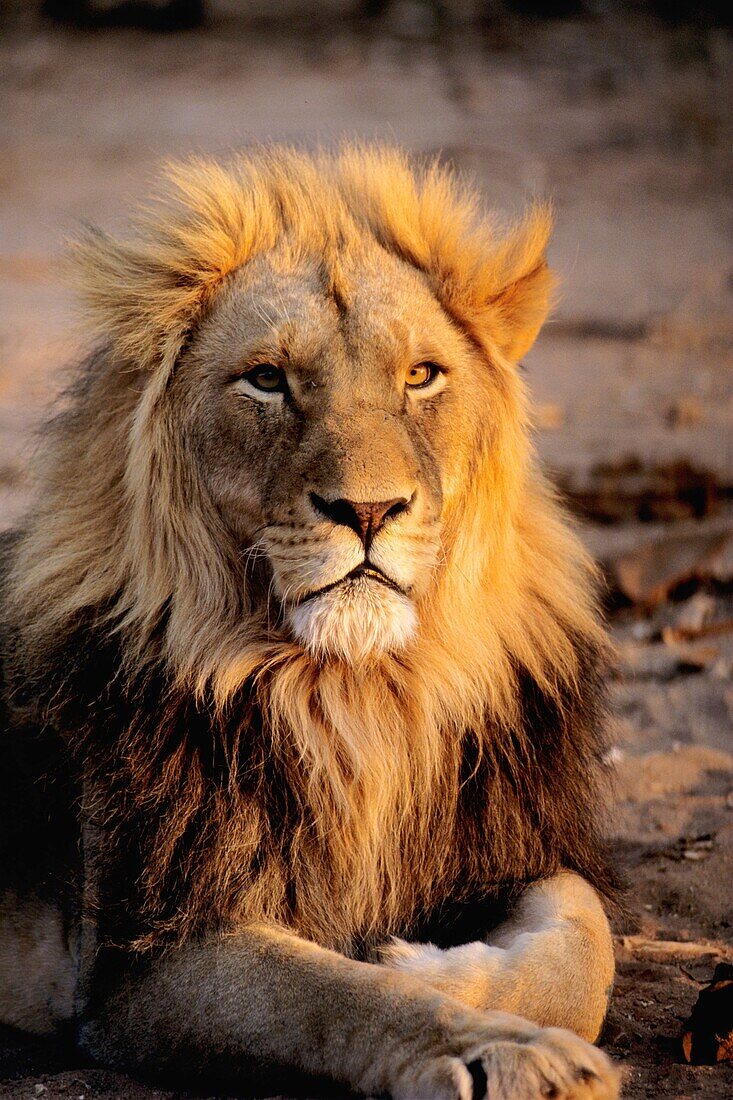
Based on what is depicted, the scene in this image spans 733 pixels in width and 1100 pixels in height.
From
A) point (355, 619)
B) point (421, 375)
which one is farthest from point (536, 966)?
point (421, 375)

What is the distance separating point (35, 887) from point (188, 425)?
1206mm

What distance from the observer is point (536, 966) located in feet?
9.95

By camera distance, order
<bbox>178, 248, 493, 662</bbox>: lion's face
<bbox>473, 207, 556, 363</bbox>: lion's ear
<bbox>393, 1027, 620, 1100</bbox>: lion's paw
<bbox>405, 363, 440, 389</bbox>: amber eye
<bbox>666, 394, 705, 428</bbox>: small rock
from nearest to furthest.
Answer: <bbox>393, 1027, 620, 1100</bbox>: lion's paw
<bbox>178, 248, 493, 662</bbox>: lion's face
<bbox>405, 363, 440, 389</bbox>: amber eye
<bbox>473, 207, 556, 363</bbox>: lion's ear
<bbox>666, 394, 705, 428</bbox>: small rock

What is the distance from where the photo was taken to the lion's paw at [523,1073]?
103 inches

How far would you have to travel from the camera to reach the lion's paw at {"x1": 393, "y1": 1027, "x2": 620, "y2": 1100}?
103 inches

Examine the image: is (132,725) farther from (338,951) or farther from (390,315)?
(390,315)

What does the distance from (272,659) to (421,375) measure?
2.37 ft

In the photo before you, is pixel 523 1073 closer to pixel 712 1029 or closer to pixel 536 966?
pixel 536 966

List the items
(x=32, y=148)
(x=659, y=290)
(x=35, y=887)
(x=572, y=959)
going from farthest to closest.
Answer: (x=32, y=148) < (x=659, y=290) < (x=35, y=887) < (x=572, y=959)

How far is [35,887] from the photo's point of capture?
12.0 ft

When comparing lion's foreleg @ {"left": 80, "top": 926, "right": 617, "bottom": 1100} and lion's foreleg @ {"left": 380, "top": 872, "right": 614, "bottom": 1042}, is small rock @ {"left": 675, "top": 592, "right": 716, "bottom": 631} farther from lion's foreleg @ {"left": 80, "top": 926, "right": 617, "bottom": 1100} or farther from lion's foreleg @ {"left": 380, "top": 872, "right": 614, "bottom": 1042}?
lion's foreleg @ {"left": 80, "top": 926, "right": 617, "bottom": 1100}

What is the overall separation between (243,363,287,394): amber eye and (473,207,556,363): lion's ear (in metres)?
0.56

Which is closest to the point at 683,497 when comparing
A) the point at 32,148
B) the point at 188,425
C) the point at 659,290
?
the point at 659,290

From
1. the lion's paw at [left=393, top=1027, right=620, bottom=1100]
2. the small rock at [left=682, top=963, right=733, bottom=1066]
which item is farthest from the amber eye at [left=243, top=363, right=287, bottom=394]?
the small rock at [left=682, top=963, right=733, bottom=1066]
